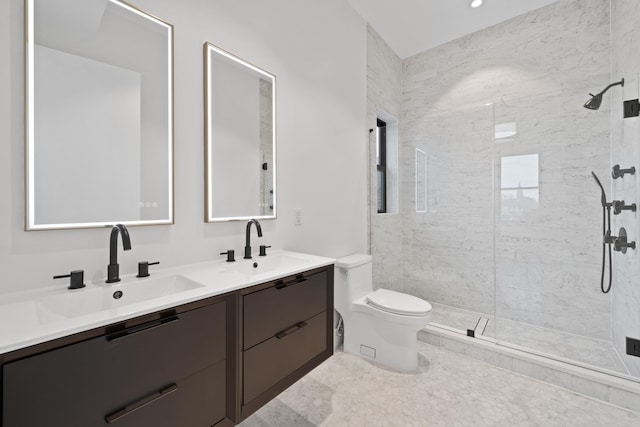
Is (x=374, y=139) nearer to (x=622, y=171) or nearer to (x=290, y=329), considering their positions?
(x=622, y=171)

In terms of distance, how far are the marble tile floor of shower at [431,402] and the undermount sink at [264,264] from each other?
87 centimetres

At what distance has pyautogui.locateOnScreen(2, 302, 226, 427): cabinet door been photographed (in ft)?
1.87

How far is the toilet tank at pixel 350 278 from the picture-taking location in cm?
217

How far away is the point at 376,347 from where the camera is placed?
6.95ft

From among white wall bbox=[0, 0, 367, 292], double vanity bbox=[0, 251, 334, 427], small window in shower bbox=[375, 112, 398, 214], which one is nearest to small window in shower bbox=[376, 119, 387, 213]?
small window in shower bbox=[375, 112, 398, 214]

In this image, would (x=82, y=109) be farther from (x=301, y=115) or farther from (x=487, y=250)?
(x=487, y=250)

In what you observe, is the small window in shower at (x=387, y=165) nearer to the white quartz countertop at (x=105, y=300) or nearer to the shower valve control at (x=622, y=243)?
the shower valve control at (x=622, y=243)

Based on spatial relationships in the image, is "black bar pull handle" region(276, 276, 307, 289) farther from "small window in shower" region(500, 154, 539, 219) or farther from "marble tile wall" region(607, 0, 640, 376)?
"small window in shower" region(500, 154, 539, 219)

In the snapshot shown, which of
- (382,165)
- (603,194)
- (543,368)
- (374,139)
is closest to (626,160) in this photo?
(603,194)

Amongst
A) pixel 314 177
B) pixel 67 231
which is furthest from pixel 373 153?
pixel 67 231

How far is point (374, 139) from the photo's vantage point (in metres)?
2.79

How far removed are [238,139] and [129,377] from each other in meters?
1.23

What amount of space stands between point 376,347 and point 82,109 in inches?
88.1

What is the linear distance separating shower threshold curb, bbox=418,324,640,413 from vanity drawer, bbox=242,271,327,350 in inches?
61.6
